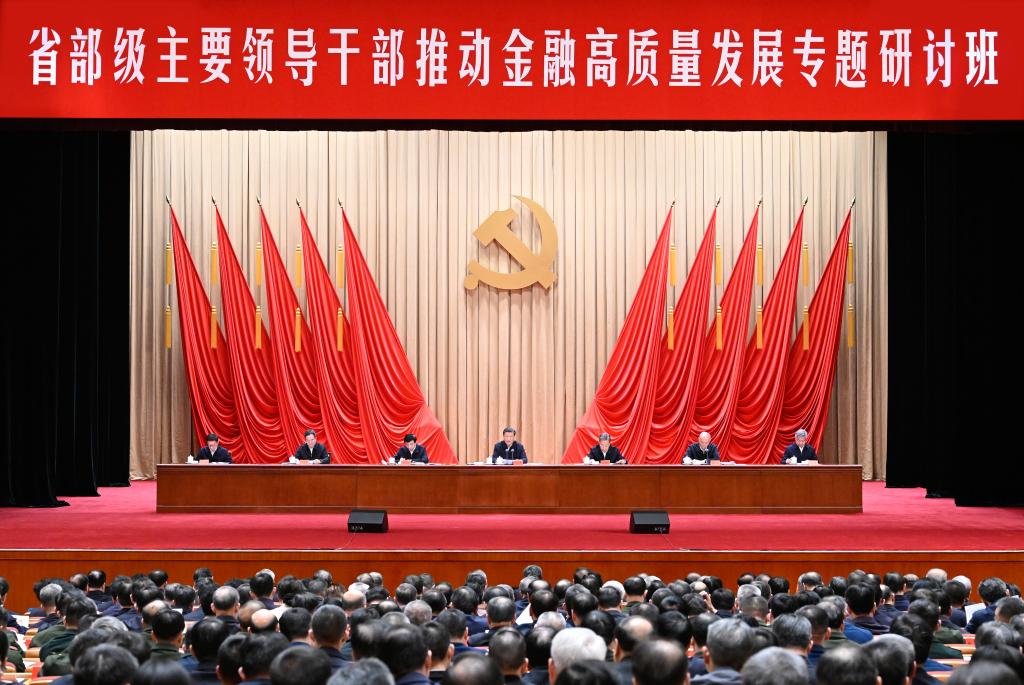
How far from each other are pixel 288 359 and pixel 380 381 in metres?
0.97

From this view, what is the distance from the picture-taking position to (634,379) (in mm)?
12414

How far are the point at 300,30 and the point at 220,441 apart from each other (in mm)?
5893

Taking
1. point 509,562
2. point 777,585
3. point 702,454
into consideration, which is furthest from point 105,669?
point 702,454

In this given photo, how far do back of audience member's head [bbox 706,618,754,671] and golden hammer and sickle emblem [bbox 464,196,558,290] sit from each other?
9.89 metres

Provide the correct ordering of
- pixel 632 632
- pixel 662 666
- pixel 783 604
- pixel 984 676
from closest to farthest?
pixel 984 676
pixel 662 666
pixel 632 632
pixel 783 604

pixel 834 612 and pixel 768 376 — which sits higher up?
pixel 768 376

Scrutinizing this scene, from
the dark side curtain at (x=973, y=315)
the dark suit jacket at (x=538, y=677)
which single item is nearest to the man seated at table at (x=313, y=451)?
the dark side curtain at (x=973, y=315)

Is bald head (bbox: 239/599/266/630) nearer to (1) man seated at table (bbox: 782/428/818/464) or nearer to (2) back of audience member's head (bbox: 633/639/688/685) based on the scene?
(2) back of audience member's head (bbox: 633/639/688/685)

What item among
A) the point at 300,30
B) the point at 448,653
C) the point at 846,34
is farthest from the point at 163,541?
the point at 846,34

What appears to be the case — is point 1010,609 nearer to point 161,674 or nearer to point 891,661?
point 891,661

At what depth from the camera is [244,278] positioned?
12562 mm

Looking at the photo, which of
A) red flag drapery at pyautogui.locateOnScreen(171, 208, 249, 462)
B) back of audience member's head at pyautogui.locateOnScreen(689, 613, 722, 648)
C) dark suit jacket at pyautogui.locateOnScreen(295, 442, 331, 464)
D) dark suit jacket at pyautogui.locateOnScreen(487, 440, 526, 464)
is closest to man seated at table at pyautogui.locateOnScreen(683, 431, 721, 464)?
dark suit jacket at pyautogui.locateOnScreen(487, 440, 526, 464)

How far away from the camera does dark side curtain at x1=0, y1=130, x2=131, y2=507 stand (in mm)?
10492

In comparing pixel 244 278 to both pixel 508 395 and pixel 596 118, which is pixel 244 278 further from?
pixel 596 118
